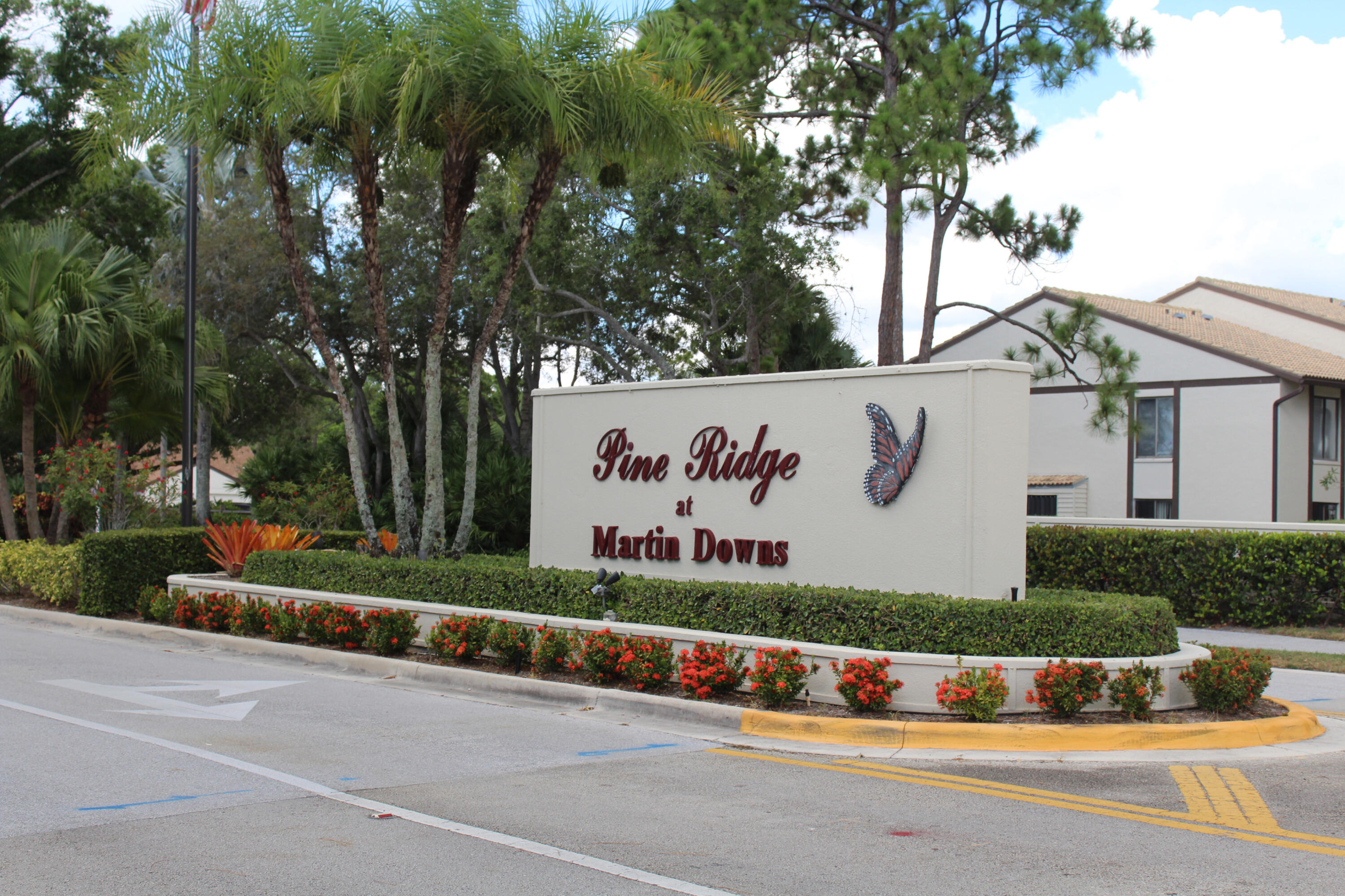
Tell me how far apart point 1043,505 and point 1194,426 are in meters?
4.86

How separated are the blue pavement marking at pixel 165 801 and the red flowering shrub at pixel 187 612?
871cm

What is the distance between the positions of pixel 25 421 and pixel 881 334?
1550cm

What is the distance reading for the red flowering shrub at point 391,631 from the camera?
39.8 feet

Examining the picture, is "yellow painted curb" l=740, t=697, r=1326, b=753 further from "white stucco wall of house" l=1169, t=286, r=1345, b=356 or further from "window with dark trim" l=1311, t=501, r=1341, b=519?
"white stucco wall of house" l=1169, t=286, r=1345, b=356

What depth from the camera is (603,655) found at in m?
10.2

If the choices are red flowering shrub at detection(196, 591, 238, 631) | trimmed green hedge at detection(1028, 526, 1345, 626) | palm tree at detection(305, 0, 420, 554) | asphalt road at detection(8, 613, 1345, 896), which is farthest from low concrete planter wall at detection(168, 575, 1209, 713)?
trimmed green hedge at detection(1028, 526, 1345, 626)

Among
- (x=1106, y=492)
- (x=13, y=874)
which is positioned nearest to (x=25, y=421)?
(x=13, y=874)

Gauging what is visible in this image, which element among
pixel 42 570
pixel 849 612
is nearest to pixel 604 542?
pixel 849 612

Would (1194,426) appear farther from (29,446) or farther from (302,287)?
(29,446)

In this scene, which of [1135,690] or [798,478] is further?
[798,478]

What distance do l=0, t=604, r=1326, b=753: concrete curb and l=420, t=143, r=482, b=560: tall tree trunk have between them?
155 inches

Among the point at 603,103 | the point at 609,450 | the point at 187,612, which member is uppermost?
the point at 603,103

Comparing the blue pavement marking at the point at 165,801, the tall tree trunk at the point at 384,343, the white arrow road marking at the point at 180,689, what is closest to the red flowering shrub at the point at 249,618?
the tall tree trunk at the point at 384,343

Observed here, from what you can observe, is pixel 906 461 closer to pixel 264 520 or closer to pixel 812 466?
pixel 812 466
